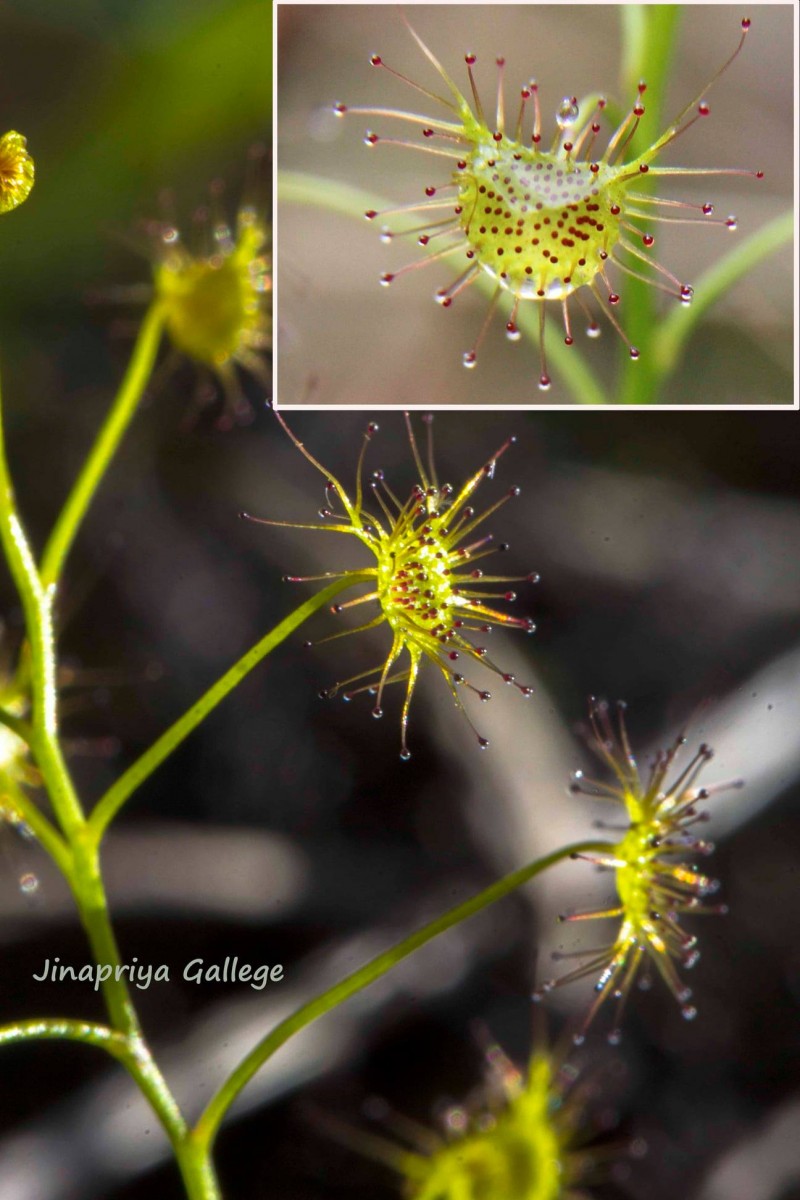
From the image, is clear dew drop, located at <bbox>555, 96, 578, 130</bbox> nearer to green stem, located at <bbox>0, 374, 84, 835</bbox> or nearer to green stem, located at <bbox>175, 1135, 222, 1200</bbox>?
green stem, located at <bbox>0, 374, 84, 835</bbox>

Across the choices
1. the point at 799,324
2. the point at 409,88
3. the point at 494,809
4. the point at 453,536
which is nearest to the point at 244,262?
the point at 409,88

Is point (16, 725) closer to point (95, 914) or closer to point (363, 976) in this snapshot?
point (95, 914)

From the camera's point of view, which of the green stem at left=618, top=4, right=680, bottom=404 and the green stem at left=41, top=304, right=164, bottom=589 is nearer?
the green stem at left=41, top=304, right=164, bottom=589

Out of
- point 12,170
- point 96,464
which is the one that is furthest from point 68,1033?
point 12,170

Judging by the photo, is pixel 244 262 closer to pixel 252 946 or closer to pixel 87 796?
pixel 87 796

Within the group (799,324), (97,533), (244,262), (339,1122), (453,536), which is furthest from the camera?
(97,533)

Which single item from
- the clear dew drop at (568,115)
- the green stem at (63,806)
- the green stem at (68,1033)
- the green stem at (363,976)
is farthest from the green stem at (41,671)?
the clear dew drop at (568,115)

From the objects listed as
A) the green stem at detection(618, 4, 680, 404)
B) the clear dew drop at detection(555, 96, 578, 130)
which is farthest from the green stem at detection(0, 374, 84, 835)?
the green stem at detection(618, 4, 680, 404)
